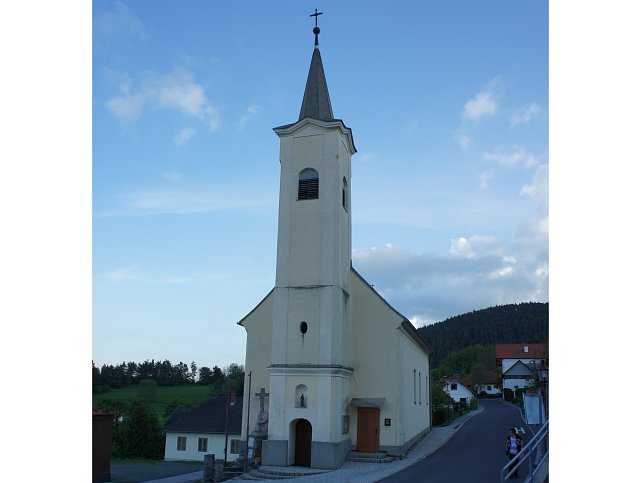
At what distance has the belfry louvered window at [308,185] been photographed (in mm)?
23906

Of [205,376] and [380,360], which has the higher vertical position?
[380,360]

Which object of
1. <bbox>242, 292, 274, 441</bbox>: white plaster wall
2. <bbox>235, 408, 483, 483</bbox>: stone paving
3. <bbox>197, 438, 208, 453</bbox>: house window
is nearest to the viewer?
<bbox>235, 408, 483, 483</bbox>: stone paving

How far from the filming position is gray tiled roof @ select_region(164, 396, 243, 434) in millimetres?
33469

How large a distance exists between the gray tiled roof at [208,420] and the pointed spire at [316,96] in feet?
57.7

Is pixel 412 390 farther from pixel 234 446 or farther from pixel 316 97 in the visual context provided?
pixel 316 97

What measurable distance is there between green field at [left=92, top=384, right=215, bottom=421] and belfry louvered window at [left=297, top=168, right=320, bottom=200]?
1417 inches

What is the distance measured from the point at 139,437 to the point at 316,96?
83.9 ft

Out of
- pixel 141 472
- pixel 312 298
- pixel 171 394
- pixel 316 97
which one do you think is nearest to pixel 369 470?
pixel 312 298

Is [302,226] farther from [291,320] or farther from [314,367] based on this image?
[314,367]

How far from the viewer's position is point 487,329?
14938 centimetres

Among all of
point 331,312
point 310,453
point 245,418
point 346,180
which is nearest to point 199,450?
point 245,418

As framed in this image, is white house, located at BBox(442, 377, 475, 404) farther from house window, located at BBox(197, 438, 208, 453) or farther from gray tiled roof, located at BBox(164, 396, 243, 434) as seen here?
house window, located at BBox(197, 438, 208, 453)

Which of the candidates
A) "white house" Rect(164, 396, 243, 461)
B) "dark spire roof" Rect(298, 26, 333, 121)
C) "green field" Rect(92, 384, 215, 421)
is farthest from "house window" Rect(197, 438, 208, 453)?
"dark spire roof" Rect(298, 26, 333, 121)

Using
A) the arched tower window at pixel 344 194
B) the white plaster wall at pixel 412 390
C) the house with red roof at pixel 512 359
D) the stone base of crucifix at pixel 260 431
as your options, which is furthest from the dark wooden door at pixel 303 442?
the house with red roof at pixel 512 359
